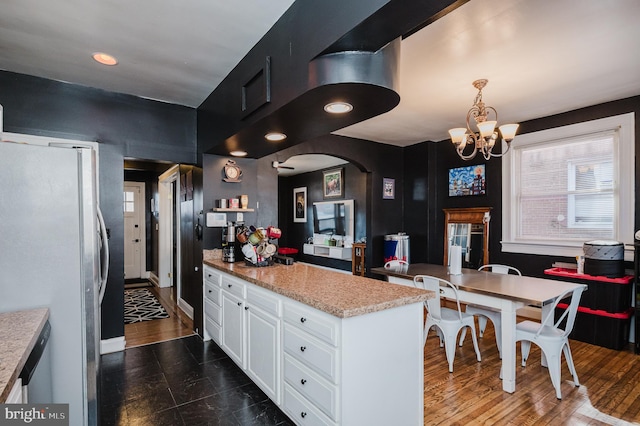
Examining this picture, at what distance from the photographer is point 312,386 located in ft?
5.84

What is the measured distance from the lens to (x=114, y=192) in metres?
3.21

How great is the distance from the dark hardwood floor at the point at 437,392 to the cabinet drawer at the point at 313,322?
0.29 metres

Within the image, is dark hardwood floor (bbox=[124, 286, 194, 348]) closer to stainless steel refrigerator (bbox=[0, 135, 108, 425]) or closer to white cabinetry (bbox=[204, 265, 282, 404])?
white cabinetry (bbox=[204, 265, 282, 404])

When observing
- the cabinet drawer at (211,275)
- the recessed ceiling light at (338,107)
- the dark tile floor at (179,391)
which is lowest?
the dark tile floor at (179,391)

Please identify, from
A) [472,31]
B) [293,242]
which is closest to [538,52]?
[472,31]

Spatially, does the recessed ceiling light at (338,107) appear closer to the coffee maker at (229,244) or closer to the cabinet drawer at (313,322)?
the cabinet drawer at (313,322)

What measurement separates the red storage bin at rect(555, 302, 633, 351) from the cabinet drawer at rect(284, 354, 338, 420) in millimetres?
3176

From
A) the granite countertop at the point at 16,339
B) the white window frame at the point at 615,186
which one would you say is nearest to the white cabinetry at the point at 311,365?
the granite countertop at the point at 16,339

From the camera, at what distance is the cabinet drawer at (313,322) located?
1.64 metres

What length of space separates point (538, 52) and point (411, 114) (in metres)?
1.59

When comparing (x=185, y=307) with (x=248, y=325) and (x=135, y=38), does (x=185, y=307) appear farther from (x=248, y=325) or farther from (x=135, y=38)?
(x=135, y=38)

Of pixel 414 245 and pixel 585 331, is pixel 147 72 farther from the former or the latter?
pixel 585 331

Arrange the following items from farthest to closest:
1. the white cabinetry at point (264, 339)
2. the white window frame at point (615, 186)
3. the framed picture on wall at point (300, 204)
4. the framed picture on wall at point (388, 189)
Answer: the framed picture on wall at point (300, 204) < the framed picture on wall at point (388, 189) < the white window frame at point (615, 186) < the white cabinetry at point (264, 339)

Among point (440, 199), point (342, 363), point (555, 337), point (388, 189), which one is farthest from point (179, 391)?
point (440, 199)
